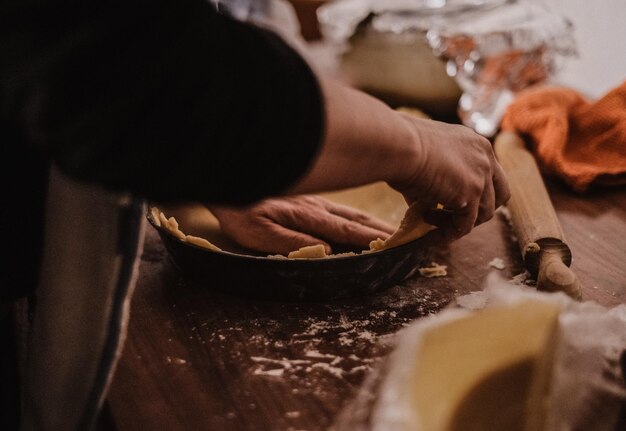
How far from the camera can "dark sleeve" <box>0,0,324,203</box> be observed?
0.36 m

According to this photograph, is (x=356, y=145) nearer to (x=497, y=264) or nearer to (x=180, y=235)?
(x=180, y=235)

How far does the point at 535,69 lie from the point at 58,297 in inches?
42.6

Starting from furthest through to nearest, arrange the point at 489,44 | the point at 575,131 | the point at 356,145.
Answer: the point at 489,44, the point at 575,131, the point at 356,145

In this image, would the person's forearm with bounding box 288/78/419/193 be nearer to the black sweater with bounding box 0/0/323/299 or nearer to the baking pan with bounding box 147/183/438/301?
the black sweater with bounding box 0/0/323/299

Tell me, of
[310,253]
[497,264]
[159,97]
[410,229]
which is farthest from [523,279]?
[159,97]

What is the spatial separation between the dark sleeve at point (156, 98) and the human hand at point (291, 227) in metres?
0.30

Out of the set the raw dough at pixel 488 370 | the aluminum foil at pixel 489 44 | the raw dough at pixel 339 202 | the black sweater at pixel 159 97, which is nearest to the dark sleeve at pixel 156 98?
the black sweater at pixel 159 97

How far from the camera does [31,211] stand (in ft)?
1.91

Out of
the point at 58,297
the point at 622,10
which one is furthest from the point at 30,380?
the point at 622,10

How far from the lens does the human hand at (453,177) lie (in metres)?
0.58

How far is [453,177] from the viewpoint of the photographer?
60 cm

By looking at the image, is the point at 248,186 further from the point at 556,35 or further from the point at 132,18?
the point at 556,35

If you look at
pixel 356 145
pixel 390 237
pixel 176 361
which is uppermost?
pixel 356 145

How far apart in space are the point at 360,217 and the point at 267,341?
222 mm
